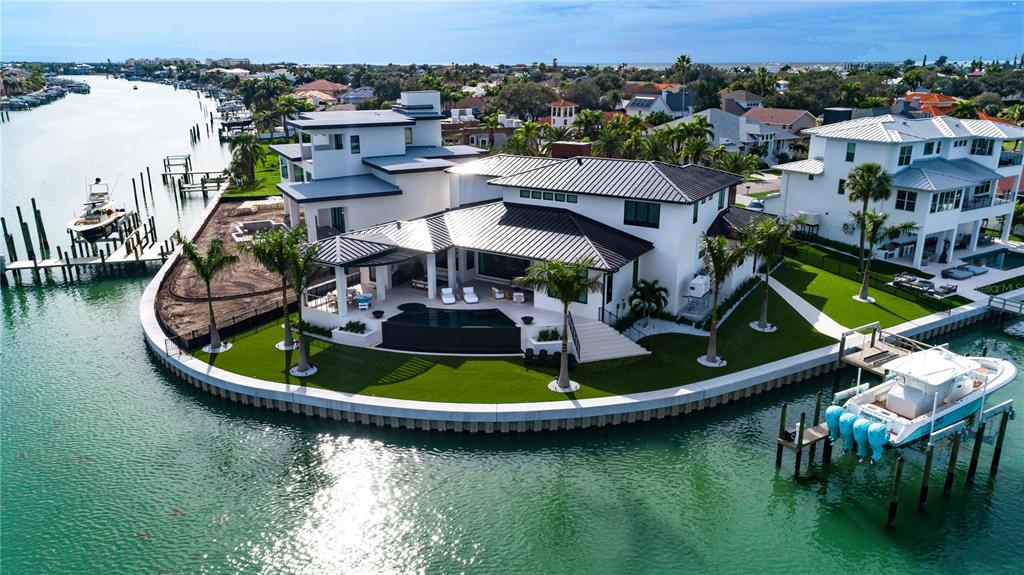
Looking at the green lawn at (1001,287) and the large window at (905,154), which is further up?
the large window at (905,154)

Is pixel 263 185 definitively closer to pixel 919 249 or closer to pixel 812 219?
pixel 812 219

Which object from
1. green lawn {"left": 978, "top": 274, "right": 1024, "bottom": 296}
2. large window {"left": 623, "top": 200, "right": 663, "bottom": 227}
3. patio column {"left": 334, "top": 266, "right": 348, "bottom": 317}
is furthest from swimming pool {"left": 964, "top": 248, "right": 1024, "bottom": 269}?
patio column {"left": 334, "top": 266, "right": 348, "bottom": 317}

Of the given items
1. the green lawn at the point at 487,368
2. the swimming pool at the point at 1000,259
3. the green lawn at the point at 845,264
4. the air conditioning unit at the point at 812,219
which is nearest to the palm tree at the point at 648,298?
the green lawn at the point at 487,368

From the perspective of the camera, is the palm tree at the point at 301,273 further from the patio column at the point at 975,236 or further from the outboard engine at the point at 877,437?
the patio column at the point at 975,236

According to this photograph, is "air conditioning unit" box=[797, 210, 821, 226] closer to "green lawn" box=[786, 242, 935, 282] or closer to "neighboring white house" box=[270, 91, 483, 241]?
"green lawn" box=[786, 242, 935, 282]

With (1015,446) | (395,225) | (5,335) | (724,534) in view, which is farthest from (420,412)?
(5,335)

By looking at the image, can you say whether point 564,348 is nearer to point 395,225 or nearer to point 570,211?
point 570,211

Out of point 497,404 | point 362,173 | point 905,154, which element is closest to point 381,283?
point 497,404
